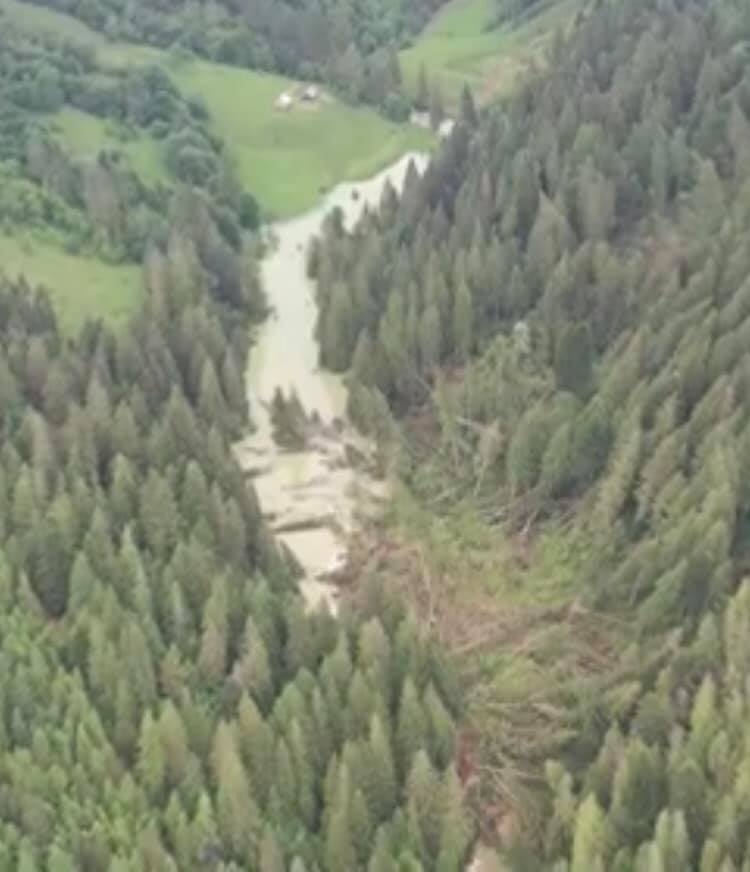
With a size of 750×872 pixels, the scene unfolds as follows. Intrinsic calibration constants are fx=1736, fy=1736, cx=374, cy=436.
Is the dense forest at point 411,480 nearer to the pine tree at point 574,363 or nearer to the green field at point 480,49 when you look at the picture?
the pine tree at point 574,363

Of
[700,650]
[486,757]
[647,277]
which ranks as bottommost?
[486,757]

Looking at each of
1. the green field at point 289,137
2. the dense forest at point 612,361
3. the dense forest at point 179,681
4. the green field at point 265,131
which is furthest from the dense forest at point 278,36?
the dense forest at point 179,681

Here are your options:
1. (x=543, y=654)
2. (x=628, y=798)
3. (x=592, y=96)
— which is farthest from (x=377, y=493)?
(x=592, y=96)

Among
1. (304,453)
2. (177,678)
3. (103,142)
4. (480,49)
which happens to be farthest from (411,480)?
(480,49)

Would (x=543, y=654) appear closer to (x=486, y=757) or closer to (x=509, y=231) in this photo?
(x=486, y=757)

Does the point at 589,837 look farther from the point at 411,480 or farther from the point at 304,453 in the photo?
the point at 304,453

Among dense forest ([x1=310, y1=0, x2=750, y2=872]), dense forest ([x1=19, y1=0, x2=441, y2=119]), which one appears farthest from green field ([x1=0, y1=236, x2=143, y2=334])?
dense forest ([x1=19, y1=0, x2=441, y2=119])
